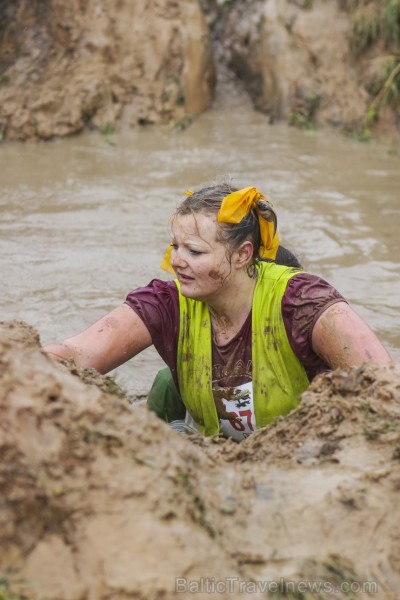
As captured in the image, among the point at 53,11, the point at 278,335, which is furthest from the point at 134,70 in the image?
the point at 278,335

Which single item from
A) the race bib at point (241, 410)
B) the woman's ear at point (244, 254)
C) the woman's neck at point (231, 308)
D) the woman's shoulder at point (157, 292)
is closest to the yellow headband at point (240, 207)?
the woman's ear at point (244, 254)

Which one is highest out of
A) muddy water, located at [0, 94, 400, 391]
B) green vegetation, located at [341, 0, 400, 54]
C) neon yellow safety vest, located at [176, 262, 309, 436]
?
green vegetation, located at [341, 0, 400, 54]

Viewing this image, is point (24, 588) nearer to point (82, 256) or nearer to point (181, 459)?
point (181, 459)

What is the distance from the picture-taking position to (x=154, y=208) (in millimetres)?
7363

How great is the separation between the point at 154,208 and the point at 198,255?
4.06 m

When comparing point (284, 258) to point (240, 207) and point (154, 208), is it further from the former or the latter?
point (154, 208)

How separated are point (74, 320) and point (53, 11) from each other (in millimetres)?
4814

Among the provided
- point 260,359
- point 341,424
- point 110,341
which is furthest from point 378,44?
point 341,424

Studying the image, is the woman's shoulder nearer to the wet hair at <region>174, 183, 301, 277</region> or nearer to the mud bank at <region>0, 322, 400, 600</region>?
the wet hair at <region>174, 183, 301, 277</region>

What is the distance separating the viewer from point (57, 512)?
6.02ft

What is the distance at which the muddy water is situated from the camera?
580 centimetres

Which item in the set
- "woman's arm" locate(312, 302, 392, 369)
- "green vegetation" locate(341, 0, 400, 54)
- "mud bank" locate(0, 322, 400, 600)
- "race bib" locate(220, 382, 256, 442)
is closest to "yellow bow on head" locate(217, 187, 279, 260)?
"woman's arm" locate(312, 302, 392, 369)

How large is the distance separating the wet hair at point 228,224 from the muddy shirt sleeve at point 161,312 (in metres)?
0.31

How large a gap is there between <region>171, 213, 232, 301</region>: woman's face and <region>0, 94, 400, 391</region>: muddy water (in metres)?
1.59
